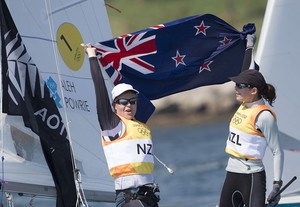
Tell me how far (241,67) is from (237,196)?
1673mm

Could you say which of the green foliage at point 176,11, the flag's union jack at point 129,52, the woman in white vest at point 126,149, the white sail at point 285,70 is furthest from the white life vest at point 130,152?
the green foliage at point 176,11

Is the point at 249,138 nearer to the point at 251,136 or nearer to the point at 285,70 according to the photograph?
the point at 251,136

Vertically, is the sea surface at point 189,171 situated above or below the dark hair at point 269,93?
below

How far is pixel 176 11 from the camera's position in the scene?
6084 cm

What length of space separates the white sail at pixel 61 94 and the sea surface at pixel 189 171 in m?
0.32

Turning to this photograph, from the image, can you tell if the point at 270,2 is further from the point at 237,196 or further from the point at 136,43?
the point at 237,196

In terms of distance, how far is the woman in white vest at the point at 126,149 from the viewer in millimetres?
6480

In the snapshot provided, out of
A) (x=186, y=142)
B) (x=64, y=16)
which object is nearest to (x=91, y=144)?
(x=64, y=16)

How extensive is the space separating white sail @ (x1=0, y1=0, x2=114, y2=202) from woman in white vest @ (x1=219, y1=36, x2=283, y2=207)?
1465 mm

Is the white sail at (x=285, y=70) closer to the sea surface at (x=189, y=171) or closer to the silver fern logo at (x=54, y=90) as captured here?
the sea surface at (x=189, y=171)

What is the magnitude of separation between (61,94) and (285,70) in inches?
80.5

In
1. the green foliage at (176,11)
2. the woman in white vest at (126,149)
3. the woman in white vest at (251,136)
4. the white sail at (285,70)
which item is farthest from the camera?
the green foliage at (176,11)

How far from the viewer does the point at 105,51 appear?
26.2 feet

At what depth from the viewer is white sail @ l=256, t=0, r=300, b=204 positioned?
8.64 m
